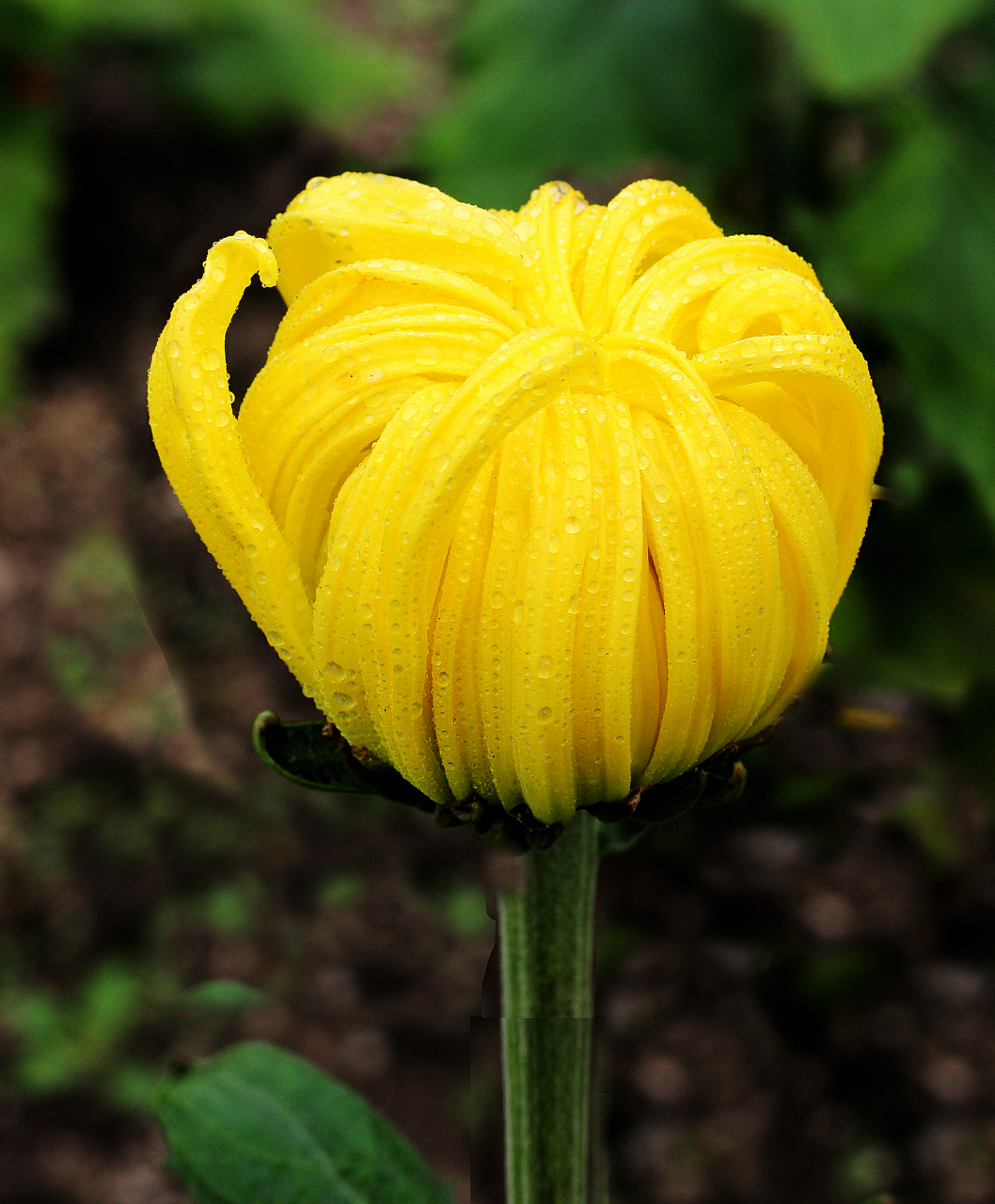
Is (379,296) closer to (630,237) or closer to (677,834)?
(630,237)

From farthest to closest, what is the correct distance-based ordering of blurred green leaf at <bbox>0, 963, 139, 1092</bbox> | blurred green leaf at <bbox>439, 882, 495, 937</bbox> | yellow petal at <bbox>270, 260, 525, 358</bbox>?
blurred green leaf at <bbox>439, 882, 495, 937</bbox> → blurred green leaf at <bbox>0, 963, 139, 1092</bbox> → yellow petal at <bbox>270, 260, 525, 358</bbox>

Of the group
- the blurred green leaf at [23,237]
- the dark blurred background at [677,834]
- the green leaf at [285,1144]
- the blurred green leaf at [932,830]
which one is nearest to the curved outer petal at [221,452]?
the green leaf at [285,1144]

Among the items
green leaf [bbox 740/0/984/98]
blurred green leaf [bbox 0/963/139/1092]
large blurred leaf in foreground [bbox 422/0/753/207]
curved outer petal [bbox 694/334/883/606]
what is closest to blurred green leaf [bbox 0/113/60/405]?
large blurred leaf in foreground [bbox 422/0/753/207]

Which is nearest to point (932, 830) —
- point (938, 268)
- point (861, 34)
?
point (938, 268)

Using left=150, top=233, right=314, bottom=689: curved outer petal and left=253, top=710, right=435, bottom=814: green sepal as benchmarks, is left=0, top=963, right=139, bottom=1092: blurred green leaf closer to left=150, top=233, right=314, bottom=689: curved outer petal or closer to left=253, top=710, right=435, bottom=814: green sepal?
left=253, top=710, right=435, bottom=814: green sepal

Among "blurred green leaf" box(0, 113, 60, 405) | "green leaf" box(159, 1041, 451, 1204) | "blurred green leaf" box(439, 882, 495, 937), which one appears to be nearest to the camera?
"green leaf" box(159, 1041, 451, 1204)

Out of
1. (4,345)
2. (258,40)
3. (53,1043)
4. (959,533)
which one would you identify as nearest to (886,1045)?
(959,533)
